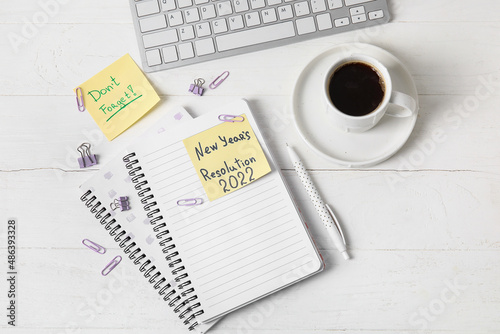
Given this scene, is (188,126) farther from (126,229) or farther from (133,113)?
(126,229)

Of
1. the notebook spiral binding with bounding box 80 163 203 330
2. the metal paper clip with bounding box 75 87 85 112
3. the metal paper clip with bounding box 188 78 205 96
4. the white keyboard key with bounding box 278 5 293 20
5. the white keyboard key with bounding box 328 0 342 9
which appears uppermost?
the white keyboard key with bounding box 278 5 293 20

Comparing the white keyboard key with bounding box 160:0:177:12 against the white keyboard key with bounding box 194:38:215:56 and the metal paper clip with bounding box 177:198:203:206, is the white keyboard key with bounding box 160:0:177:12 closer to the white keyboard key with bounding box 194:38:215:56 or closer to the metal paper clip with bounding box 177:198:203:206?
the white keyboard key with bounding box 194:38:215:56

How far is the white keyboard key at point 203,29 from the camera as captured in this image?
2.82 ft

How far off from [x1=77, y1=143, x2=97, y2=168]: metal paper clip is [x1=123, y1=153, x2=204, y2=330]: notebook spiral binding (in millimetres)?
69

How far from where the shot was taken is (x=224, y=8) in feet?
2.81

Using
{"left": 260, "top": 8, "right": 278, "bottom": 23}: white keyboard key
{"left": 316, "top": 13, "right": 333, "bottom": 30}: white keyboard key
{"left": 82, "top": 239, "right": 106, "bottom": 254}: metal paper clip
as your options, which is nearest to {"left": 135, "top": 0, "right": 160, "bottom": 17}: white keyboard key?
{"left": 260, "top": 8, "right": 278, "bottom": 23}: white keyboard key

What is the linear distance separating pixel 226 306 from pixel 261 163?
0.88ft

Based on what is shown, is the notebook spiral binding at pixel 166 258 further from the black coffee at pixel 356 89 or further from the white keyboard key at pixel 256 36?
the black coffee at pixel 356 89

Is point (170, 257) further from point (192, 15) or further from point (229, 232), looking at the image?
point (192, 15)

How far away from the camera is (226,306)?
2.70ft

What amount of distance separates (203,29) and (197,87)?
0.36ft

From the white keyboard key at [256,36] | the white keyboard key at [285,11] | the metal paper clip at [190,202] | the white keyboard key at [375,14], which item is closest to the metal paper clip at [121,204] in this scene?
the metal paper clip at [190,202]

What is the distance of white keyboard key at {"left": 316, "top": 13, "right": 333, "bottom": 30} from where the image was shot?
85 cm

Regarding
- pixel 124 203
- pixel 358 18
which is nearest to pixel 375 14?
pixel 358 18
